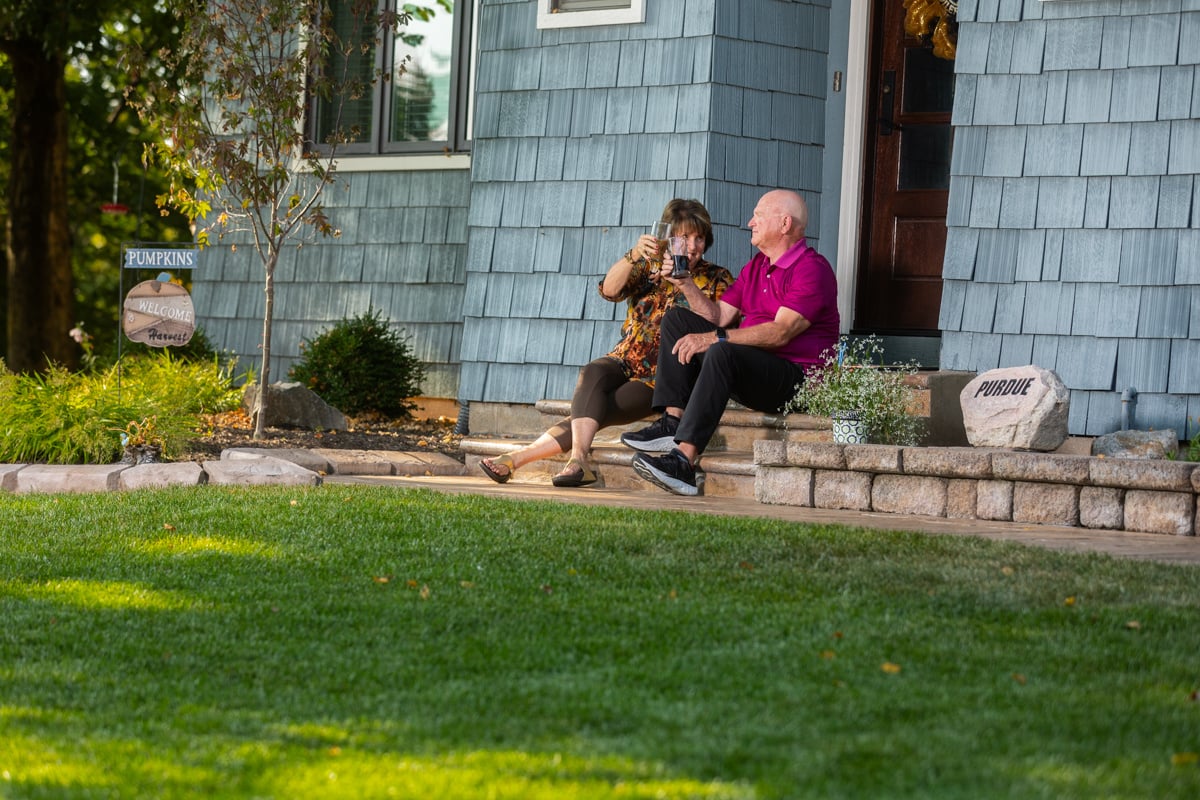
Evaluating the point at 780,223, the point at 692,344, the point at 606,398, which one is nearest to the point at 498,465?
the point at 606,398

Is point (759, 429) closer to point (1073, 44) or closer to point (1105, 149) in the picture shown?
point (1105, 149)

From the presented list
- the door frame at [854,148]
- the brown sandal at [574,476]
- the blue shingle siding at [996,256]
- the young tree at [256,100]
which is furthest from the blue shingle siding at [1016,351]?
the young tree at [256,100]

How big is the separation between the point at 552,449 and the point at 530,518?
5.17 ft

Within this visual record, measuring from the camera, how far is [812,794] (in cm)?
240

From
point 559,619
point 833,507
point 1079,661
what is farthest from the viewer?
point 833,507

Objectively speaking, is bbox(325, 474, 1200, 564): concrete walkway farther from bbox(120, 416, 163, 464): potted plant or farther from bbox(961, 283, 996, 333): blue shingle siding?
bbox(961, 283, 996, 333): blue shingle siding

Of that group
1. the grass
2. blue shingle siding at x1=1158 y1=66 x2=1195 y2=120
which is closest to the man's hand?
the grass

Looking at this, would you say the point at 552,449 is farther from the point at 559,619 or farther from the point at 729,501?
the point at 559,619

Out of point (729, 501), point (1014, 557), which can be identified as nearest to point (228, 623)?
point (1014, 557)

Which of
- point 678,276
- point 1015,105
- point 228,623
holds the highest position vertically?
point 1015,105

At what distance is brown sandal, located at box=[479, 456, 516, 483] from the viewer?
20.9 feet

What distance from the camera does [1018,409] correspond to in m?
5.77

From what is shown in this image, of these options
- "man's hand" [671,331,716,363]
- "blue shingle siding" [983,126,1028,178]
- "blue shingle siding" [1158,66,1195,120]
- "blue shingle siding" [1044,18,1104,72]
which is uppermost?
"blue shingle siding" [1044,18,1104,72]

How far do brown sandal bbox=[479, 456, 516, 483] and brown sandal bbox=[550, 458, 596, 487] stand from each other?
228 millimetres
